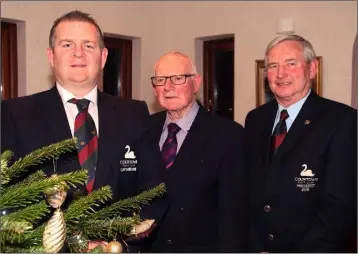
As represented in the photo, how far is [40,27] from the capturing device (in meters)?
4.51

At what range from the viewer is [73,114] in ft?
5.51

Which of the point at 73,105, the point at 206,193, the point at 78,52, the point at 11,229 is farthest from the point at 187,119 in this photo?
the point at 11,229

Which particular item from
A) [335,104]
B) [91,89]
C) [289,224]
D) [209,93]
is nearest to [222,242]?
[289,224]

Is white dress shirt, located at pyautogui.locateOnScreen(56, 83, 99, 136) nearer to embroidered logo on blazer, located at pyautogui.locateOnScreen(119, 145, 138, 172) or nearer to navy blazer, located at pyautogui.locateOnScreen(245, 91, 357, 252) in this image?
embroidered logo on blazer, located at pyautogui.locateOnScreen(119, 145, 138, 172)

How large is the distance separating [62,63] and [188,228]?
0.99m

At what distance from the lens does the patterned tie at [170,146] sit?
2.32 metres

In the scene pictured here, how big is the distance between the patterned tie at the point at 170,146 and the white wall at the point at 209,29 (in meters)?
2.44

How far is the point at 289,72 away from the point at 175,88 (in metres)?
0.53

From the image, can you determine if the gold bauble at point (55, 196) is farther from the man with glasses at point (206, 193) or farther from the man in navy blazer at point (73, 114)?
the man with glasses at point (206, 193)

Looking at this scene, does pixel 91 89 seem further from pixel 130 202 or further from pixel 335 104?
pixel 335 104

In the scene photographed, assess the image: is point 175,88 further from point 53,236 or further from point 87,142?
point 53,236

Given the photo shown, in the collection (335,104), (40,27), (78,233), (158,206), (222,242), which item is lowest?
(222,242)

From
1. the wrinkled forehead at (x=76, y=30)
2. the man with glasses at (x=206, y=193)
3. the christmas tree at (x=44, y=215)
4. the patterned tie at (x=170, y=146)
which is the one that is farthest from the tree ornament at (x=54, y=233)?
the patterned tie at (x=170, y=146)

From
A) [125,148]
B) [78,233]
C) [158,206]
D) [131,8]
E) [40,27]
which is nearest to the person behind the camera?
[78,233]
